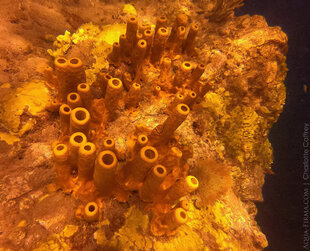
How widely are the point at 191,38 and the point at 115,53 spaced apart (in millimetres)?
1590

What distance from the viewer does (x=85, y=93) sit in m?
2.31

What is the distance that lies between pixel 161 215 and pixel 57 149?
1.38 metres

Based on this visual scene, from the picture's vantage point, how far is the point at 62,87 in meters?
2.41

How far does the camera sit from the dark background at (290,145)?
340 inches

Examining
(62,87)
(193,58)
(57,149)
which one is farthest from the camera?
(193,58)

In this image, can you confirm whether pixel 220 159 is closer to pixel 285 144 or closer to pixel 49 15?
pixel 49 15

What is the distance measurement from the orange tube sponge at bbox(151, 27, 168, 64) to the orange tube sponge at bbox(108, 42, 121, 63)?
64cm

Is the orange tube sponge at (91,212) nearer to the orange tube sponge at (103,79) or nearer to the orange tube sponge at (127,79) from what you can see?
the orange tube sponge at (103,79)

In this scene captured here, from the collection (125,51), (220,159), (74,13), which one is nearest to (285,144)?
(220,159)

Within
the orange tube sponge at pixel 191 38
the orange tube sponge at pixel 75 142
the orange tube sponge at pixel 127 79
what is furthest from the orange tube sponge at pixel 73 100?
the orange tube sponge at pixel 191 38

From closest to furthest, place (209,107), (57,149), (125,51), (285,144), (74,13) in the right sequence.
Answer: (57,149) → (125,51) → (209,107) → (74,13) → (285,144)

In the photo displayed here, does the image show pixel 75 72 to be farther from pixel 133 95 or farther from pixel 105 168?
pixel 105 168

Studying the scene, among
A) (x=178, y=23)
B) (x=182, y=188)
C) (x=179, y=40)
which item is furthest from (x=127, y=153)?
(x=178, y=23)

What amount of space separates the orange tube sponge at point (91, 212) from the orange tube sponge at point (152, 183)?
21.0 inches
